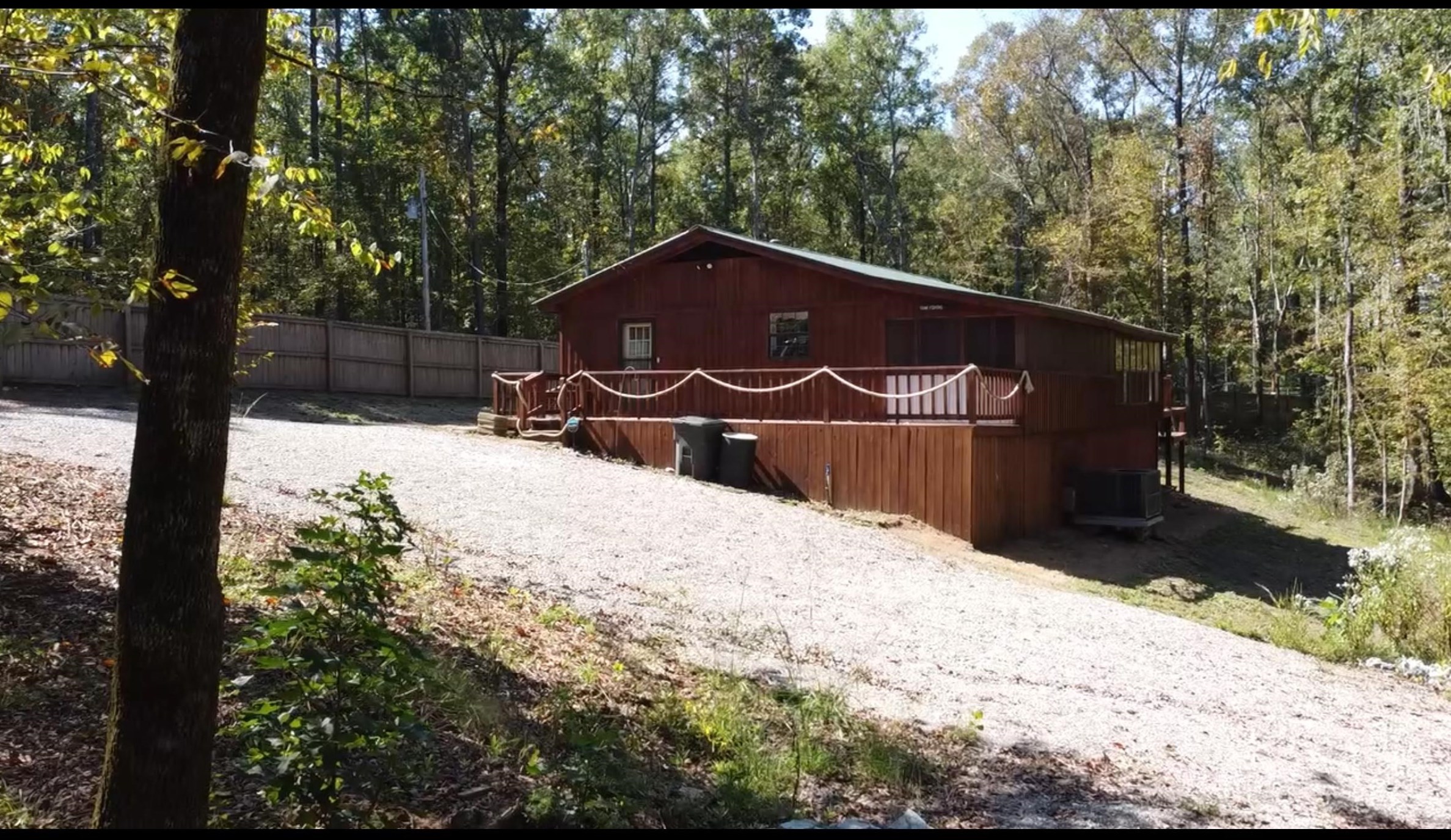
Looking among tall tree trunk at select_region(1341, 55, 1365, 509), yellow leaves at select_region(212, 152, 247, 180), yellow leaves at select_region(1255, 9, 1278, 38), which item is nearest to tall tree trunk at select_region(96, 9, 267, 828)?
yellow leaves at select_region(212, 152, 247, 180)

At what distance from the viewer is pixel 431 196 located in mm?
37062

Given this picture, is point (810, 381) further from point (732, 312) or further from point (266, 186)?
point (266, 186)

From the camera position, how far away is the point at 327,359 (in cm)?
2389

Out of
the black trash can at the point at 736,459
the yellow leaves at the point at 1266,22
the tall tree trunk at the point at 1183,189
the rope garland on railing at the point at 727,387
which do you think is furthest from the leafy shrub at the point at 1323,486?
the yellow leaves at the point at 1266,22

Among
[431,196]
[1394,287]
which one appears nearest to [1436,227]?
[1394,287]

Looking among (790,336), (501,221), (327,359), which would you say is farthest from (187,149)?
(501,221)

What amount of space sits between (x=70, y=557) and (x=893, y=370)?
1157cm

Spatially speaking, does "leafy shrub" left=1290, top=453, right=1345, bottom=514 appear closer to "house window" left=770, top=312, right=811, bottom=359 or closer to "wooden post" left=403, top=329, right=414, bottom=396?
"house window" left=770, top=312, right=811, bottom=359

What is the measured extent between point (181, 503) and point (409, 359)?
78.8 ft

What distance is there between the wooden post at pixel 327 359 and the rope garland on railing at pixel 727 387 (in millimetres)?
6325

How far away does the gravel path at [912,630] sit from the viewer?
18.1ft

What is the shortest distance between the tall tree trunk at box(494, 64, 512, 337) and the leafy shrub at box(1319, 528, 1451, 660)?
26.8m

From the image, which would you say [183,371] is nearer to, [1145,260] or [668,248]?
[668,248]

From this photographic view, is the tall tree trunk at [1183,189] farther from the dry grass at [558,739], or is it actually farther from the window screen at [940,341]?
the dry grass at [558,739]
